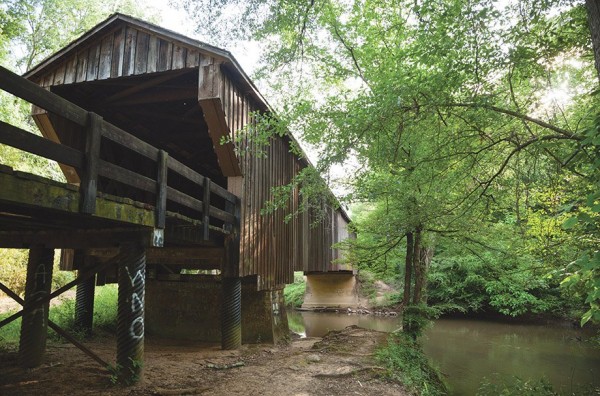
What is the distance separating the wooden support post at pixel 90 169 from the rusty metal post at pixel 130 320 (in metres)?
1.40

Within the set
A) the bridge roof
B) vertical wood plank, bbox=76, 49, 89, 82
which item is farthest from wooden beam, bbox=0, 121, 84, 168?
vertical wood plank, bbox=76, 49, 89, 82

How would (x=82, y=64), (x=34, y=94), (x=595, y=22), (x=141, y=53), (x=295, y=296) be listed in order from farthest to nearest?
(x=295, y=296), (x=82, y=64), (x=141, y=53), (x=34, y=94), (x=595, y=22)

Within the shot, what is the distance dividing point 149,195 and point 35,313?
13.5 feet

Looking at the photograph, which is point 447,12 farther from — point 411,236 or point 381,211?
point 411,236

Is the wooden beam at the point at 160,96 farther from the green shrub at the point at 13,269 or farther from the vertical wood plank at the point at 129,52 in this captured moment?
the green shrub at the point at 13,269

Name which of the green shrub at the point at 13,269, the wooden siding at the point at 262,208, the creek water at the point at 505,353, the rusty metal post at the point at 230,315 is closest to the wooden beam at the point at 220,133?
the wooden siding at the point at 262,208

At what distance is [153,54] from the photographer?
7266 millimetres

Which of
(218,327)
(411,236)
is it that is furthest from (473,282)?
(218,327)

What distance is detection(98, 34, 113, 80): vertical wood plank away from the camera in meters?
7.55

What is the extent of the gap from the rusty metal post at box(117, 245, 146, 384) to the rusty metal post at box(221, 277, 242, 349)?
3.05 meters

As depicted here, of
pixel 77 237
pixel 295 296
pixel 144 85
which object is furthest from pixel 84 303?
pixel 295 296

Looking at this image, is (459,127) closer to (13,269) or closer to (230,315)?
(230,315)

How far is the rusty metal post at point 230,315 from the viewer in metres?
7.83

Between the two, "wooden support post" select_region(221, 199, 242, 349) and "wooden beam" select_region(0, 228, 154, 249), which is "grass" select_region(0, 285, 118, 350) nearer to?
"wooden beam" select_region(0, 228, 154, 249)
